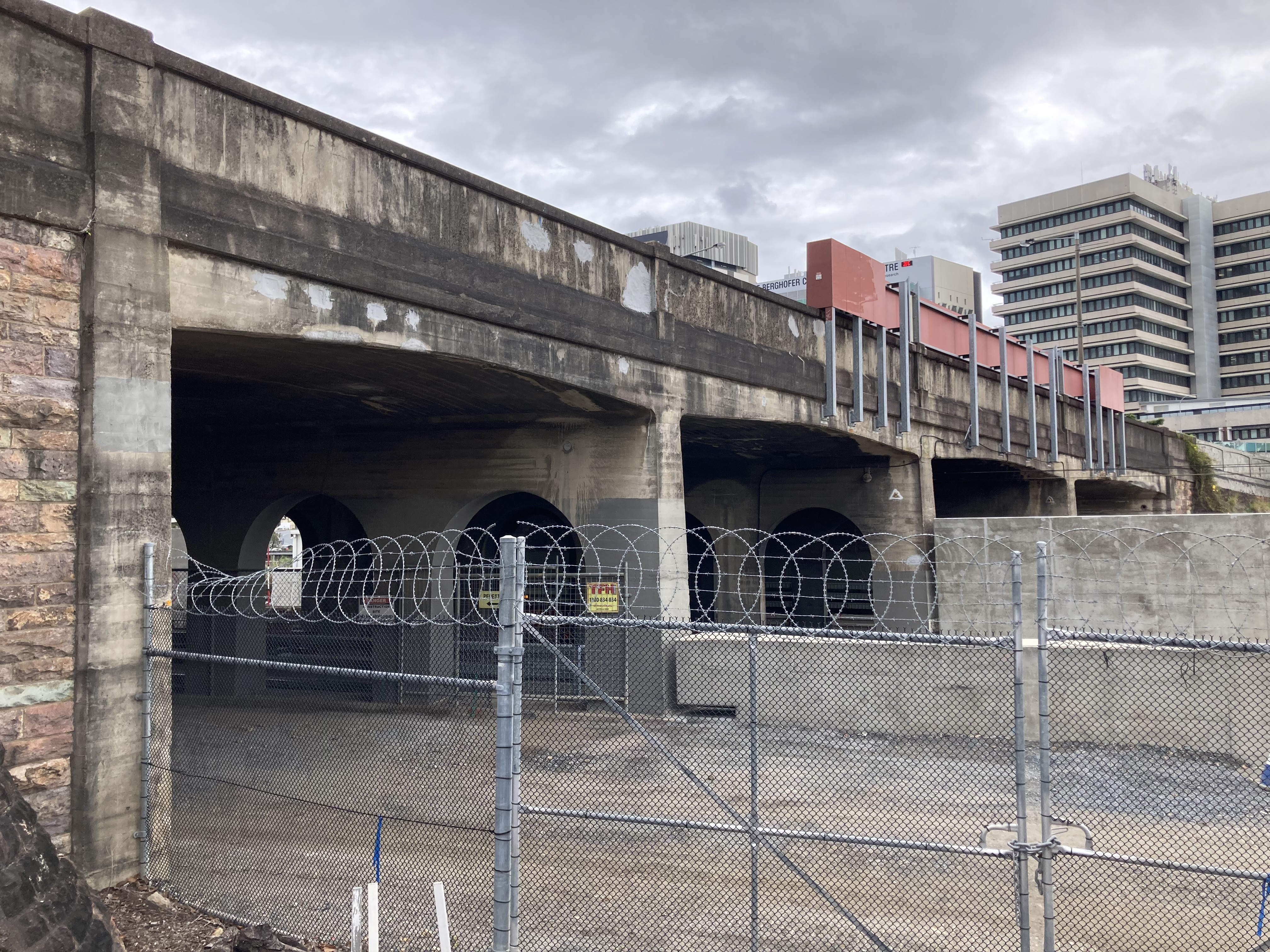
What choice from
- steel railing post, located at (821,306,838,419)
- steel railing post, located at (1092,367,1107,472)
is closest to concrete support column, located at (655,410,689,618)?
steel railing post, located at (821,306,838,419)

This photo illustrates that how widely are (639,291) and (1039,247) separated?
96639 mm

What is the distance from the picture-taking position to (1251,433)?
7981 cm

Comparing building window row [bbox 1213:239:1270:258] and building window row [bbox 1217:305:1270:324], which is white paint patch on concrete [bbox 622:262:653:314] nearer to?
building window row [bbox 1217:305:1270:324]

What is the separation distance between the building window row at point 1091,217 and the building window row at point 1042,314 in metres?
8.03

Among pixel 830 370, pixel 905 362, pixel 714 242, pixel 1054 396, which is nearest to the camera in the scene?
pixel 830 370

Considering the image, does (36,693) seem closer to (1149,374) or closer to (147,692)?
(147,692)

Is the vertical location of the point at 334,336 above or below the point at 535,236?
below

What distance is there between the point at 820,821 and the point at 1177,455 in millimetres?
36914

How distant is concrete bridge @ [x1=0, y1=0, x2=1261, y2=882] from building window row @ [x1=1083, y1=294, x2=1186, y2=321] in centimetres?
8289

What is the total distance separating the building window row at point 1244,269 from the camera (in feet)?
320

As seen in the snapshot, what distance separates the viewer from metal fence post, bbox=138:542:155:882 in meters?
7.58

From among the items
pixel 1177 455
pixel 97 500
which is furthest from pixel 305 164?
pixel 1177 455

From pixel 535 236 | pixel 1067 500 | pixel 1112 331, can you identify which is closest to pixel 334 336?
pixel 535 236

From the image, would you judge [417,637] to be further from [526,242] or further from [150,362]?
[150,362]
